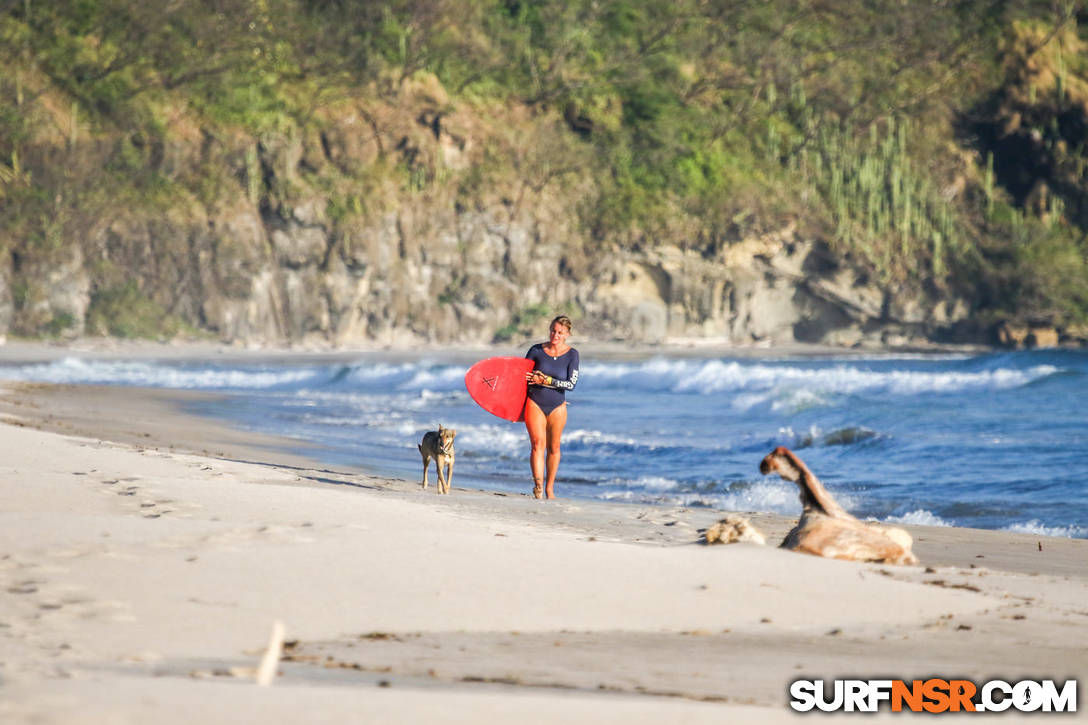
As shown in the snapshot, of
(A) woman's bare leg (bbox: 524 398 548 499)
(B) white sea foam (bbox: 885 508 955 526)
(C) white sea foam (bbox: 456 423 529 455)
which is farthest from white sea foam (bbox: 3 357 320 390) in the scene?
(B) white sea foam (bbox: 885 508 955 526)

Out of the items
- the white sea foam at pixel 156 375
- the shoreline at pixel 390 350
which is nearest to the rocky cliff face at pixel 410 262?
the shoreline at pixel 390 350

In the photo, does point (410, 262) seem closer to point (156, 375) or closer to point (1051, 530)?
point (156, 375)

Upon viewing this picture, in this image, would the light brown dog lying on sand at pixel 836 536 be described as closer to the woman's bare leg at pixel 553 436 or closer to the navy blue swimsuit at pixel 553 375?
the navy blue swimsuit at pixel 553 375

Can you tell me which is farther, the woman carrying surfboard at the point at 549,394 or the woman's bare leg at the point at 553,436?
the woman's bare leg at the point at 553,436

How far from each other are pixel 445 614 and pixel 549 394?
493 cm

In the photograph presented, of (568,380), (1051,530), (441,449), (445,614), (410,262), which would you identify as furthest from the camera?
(410,262)

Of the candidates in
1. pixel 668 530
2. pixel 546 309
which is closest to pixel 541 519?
pixel 668 530

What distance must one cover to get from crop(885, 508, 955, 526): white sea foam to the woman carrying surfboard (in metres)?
2.92

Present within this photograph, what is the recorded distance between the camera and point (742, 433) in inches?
661

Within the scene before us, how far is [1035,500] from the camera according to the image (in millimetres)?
10219

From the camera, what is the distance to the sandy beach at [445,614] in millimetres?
2953

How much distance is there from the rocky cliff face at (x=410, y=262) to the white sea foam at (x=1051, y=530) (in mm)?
41906

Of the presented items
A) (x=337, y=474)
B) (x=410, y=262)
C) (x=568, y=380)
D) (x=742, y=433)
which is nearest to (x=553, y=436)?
(x=568, y=380)

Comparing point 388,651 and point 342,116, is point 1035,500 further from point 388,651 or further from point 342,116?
point 342,116
